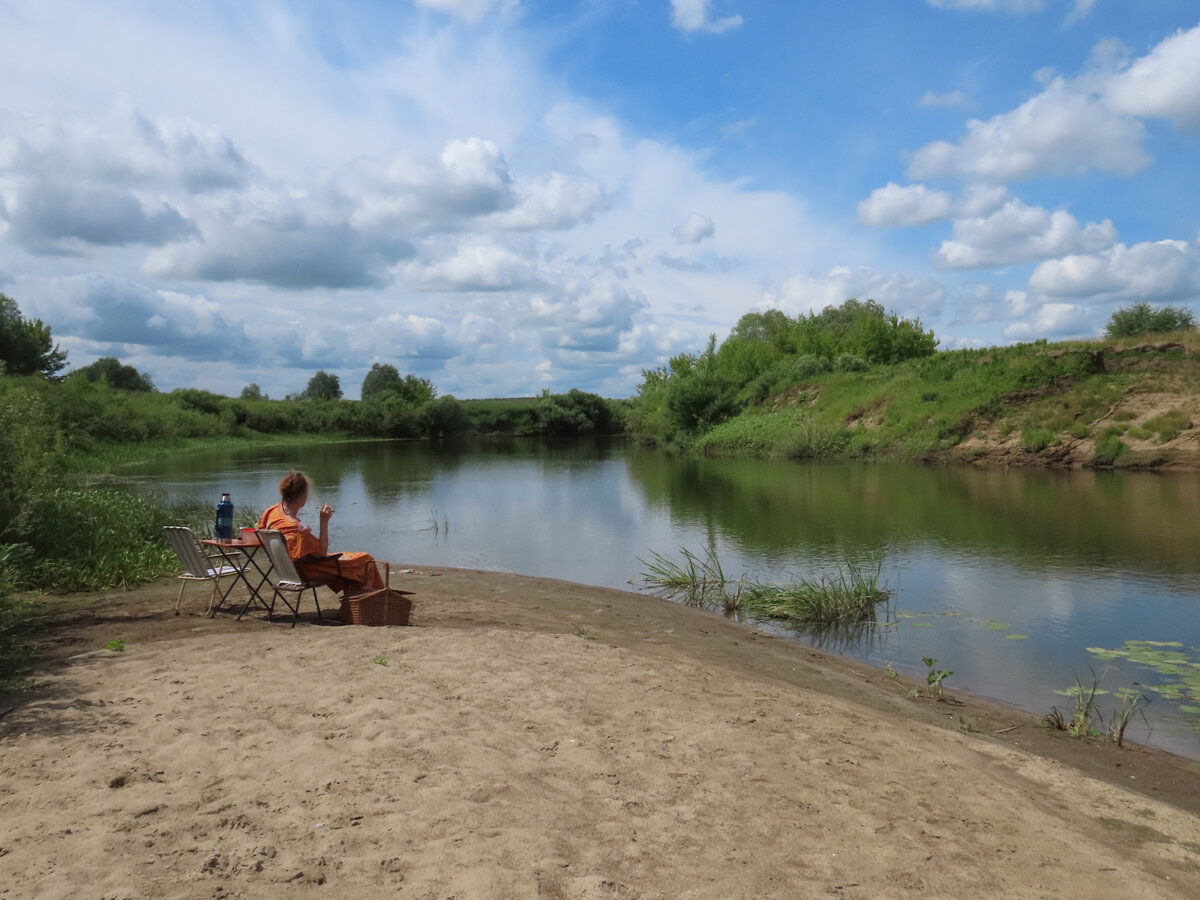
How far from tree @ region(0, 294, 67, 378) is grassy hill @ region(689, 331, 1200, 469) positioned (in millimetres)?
37113

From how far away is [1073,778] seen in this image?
16.9ft

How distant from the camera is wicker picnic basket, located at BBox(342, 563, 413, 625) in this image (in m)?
7.76

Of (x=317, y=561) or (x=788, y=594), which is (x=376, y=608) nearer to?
(x=317, y=561)

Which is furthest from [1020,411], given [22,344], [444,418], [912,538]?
[444,418]

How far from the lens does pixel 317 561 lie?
775 centimetres

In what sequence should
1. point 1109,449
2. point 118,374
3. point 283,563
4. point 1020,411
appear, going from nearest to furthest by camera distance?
point 283,563, point 1109,449, point 1020,411, point 118,374

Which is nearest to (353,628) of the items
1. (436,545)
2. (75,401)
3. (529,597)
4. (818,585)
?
(529,597)

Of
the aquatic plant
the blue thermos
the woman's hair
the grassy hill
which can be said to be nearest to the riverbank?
the woman's hair

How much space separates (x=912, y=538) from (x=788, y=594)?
620 cm

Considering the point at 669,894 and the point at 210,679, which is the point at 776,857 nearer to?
the point at 669,894

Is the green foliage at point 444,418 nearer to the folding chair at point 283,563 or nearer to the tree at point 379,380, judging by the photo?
the tree at point 379,380

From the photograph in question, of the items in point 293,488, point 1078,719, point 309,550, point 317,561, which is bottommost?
point 1078,719

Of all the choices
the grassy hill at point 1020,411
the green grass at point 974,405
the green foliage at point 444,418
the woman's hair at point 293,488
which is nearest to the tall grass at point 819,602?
the woman's hair at point 293,488

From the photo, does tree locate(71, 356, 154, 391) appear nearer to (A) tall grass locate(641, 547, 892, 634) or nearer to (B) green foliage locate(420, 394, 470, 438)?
(B) green foliage locate(420, 394, 470, 438)
